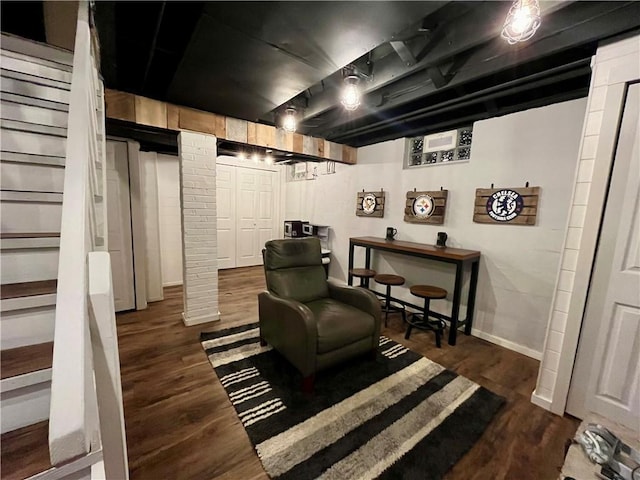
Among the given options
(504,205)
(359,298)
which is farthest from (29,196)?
(504,205)

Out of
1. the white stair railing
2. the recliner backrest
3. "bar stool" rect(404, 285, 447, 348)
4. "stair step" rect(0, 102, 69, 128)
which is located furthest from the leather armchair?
"stair step" rect(0, 102, 69, 128)

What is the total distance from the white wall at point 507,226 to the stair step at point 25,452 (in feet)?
10.7

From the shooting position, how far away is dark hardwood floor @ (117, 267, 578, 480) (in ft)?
4.58

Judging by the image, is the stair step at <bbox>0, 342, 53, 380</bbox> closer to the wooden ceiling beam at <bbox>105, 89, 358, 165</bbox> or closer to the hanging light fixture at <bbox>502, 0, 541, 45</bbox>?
the wooden ceiling beam at <bbox>105, 89, 358, 165</bbox>

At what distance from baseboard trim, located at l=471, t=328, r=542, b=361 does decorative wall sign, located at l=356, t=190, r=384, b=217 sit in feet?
6.11

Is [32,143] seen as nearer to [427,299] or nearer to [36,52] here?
[36,52]

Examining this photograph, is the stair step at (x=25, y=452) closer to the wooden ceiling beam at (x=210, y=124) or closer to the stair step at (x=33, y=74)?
the stair step at (x=33, y=74)

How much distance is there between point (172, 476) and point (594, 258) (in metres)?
2.70

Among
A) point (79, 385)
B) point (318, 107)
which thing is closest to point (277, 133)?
point (318, 107)

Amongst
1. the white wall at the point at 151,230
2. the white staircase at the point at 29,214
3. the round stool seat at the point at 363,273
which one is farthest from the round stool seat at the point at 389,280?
the white wall at the point at 151,230

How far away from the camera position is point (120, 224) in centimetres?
315

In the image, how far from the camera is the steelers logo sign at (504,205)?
248cm

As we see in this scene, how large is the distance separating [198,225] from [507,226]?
3.18 meters

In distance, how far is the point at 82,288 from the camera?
0.74 meters
